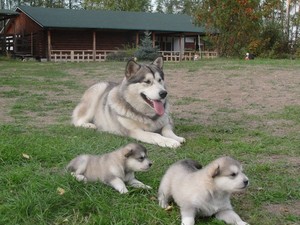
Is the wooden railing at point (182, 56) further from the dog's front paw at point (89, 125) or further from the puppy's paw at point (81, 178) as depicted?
the puppy's paw at point (81, 178)

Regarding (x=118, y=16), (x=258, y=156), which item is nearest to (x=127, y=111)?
(x=258, y=156)

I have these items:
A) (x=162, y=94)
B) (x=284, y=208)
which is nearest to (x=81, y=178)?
(x=284, y=208)

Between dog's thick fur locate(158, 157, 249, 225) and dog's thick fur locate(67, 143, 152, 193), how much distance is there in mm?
539

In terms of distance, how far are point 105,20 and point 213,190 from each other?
126 feet

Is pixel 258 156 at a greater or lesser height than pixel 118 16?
lesser

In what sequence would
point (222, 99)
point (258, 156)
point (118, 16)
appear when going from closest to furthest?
point (258, 156)
point (222, 99)
point (118, 16)

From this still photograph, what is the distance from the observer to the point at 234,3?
27.8 metres

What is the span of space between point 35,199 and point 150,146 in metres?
2.30

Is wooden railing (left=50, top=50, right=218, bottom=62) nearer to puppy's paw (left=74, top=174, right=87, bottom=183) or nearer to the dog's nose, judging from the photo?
the dog's nose

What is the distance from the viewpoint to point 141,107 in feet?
Answer: 18.8

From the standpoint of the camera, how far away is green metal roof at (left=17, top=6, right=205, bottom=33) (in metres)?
37.0

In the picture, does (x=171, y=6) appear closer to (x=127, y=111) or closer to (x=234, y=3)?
(x=234, y=3)

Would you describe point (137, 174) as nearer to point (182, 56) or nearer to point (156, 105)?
point (156, 105)

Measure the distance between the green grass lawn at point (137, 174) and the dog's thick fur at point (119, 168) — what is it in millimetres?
106
